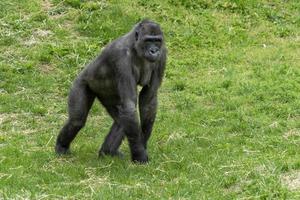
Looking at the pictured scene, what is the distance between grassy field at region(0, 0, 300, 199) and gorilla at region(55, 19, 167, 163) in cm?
28

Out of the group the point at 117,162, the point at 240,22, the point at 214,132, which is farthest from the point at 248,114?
the point at 240,22

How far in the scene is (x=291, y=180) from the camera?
6.27 m

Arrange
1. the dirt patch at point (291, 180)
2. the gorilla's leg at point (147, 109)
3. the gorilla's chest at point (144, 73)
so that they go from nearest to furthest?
1. the dirt patch at point (291, 180)
2. the gorilla's chest at point (144, 73)
3. the gorilla's leg at point (147, 109)

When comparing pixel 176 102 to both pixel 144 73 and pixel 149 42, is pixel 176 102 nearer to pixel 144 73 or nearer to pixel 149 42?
pixel 144 73

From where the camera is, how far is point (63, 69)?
11406 millimetres

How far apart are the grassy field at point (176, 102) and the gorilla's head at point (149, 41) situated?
1.14 m

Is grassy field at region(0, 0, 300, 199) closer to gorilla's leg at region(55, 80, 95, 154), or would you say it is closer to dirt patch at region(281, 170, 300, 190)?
dirt patch at region(281, 170, 300, 190)

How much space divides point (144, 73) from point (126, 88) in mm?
369

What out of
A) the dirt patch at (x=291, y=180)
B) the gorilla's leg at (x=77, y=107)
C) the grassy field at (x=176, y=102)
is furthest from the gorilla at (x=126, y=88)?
the dirt patch at (x=291, y=180)

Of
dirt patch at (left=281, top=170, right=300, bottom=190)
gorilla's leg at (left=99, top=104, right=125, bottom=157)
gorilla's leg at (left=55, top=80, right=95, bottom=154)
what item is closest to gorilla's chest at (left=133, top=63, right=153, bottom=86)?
gorilla's leg at (left=99, top=104, right=125, bottom=157)

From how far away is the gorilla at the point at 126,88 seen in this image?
23.2ft

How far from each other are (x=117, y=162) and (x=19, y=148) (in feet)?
4.43

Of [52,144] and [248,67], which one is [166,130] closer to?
[52,144]

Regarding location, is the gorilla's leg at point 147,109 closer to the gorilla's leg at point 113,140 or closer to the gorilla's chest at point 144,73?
the gorilla's chest at point 144,73
